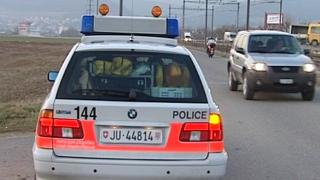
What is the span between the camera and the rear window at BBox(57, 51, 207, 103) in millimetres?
5953

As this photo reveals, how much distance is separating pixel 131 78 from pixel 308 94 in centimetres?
1162

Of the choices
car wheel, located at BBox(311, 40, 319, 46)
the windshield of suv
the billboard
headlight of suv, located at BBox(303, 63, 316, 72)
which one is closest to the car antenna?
headlight of suv, located at BBox(303, 63, 316, 72)

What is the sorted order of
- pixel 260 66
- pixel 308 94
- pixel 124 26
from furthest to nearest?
pixel 308 94 < pixel 260 66 < pixel 124 26

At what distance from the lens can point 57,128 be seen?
231 inches

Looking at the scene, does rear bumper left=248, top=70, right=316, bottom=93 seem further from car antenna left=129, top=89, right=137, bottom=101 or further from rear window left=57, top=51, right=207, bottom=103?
car antenna left=129, top=89, right=137, bottom=101

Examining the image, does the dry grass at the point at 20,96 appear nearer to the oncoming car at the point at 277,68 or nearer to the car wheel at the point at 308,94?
the oncoming car at the point at 277,68

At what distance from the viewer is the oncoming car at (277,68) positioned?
16.6 m

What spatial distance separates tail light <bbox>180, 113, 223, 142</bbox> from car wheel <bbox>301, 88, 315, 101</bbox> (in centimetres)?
1133

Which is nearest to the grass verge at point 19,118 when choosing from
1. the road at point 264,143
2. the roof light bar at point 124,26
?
the road at point 264,143

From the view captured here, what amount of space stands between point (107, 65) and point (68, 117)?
2.33 feet

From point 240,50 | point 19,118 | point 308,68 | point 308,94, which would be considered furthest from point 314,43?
point 19,118

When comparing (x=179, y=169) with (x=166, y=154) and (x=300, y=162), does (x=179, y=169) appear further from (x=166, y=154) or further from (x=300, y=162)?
(x=300, y=162)

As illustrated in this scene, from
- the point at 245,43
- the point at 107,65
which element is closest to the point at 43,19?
the point at 245,43

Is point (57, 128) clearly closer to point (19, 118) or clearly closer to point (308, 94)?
point (19, 118)
